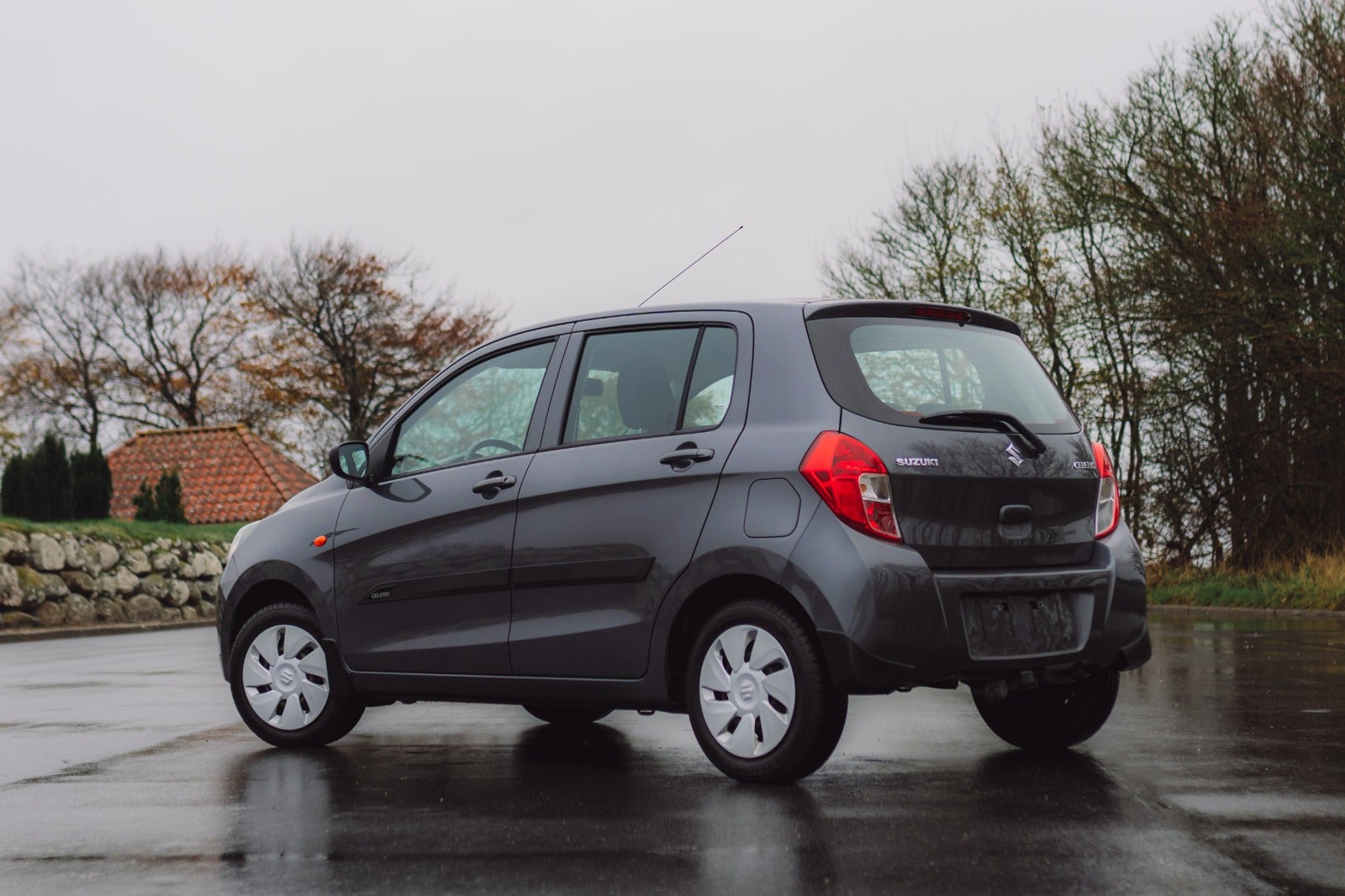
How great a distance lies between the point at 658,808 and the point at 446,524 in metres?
1.90

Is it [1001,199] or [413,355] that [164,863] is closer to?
[1001,199]

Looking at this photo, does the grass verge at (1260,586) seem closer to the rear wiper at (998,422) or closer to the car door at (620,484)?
the rear wiper at (998,422)

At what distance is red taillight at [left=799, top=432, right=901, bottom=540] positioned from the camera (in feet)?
19.2

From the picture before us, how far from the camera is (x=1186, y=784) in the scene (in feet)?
20.3

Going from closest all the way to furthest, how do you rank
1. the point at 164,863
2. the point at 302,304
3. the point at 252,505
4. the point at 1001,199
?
the point at 164,863 < the point at 1001,199 < the point at 252,505 < the point at 302,304

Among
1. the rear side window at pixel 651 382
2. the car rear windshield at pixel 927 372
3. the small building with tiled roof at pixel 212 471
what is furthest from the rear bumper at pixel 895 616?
the small building with tiled roof at pixel 212 471

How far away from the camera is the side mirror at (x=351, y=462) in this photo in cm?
759

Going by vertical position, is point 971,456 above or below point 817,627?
above

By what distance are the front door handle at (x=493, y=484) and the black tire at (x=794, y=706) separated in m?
1.18

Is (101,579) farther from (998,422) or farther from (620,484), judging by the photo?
(998,422)

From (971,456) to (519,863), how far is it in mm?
2409

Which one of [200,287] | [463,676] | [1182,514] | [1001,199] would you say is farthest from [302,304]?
[463,676]

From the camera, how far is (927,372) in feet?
21.6

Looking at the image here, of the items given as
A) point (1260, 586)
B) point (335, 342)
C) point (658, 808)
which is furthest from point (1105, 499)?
point (335, 342)
